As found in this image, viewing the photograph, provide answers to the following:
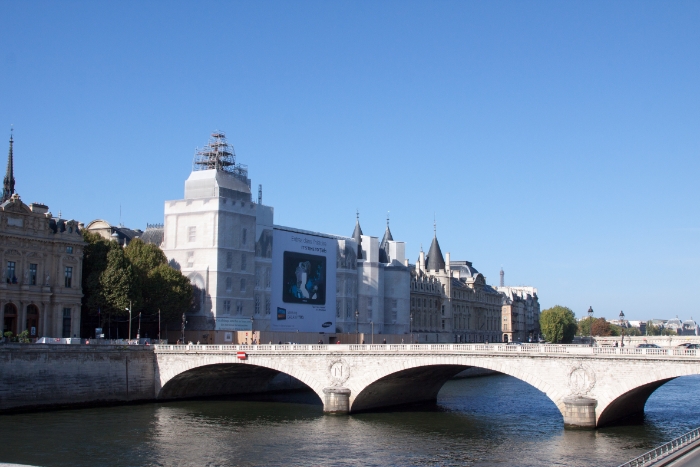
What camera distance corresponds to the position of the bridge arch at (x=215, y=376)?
6575cm

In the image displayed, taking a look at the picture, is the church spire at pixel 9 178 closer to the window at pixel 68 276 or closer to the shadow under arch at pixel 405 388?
the window at pixel 68 276

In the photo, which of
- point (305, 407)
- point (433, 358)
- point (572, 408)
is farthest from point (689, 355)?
point (305, 407)

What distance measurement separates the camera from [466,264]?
164625 mm

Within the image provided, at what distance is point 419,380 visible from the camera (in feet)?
219

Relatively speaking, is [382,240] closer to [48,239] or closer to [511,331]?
[511,331]

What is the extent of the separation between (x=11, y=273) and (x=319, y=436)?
1458 inches

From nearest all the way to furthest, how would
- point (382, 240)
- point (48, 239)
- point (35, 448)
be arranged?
point (35, 448), point (48, 239), point (382, 240)

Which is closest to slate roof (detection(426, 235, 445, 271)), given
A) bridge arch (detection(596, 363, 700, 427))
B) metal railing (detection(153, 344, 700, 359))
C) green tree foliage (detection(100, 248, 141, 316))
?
green tree foliage (detection(100, 248, 141, 316))

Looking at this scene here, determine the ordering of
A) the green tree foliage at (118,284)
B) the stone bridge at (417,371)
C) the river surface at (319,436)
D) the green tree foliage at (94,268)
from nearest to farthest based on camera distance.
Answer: the river surface at (319,436) → the stone bridge at (417,371) → the green tree foliage at (118,284) → the green tree foliage at (94,268)

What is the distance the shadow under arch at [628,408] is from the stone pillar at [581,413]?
2.29 feet

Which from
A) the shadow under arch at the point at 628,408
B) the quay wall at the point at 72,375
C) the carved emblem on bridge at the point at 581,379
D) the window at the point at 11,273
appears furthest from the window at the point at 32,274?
the shadow under arch at the point at 628,408

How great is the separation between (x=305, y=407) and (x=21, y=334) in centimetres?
2399

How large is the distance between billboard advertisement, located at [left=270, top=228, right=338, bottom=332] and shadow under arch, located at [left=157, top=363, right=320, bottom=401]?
19.8m

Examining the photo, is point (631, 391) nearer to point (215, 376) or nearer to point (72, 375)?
point (215, 376)
